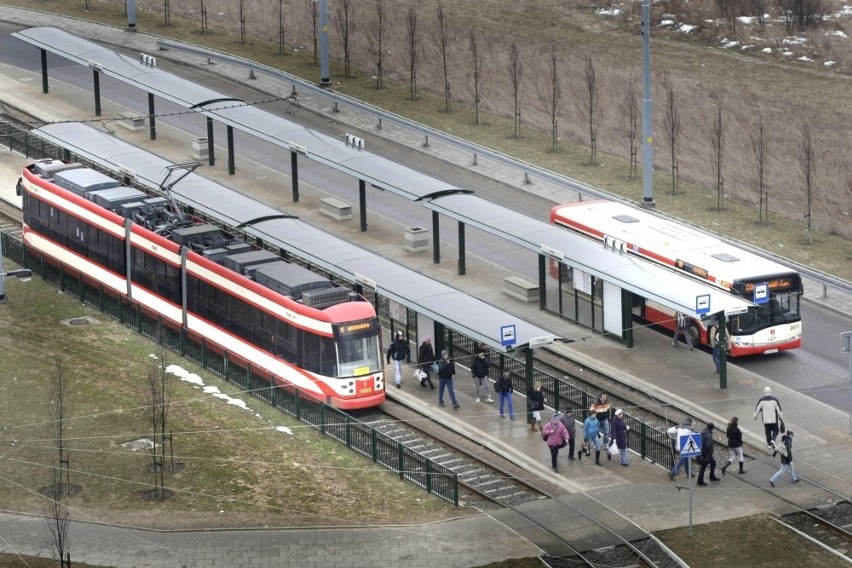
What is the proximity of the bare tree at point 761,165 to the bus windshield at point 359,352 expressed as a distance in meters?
20.7

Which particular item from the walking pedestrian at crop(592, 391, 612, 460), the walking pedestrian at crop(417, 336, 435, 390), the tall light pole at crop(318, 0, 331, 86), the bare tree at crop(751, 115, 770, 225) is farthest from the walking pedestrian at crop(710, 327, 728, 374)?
the tall light pole at crop(318, 0, 331, 86)

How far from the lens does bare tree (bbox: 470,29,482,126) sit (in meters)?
75.7

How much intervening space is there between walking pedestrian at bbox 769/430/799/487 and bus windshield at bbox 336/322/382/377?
36.1ft

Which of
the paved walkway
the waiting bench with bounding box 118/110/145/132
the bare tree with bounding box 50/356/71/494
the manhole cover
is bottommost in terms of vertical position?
the paved walkway

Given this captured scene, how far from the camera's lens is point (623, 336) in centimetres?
5334

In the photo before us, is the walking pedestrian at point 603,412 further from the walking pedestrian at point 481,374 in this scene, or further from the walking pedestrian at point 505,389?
the walking pedestrian at point 481,374

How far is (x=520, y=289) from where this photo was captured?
57.1 metres

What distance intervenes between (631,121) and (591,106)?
327 centimetres

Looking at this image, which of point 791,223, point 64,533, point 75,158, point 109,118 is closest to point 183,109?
point 109,118

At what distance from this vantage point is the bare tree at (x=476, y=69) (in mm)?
75738

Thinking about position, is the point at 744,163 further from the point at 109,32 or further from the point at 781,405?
the point at 109,32

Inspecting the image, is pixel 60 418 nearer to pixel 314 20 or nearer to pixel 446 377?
pixel 446 377

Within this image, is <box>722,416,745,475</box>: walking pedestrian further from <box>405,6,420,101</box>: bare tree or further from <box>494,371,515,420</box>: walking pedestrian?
<box>405,6,420,101</box>: bare tree

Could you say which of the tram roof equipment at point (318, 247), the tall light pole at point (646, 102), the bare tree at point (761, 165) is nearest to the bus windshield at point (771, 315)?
the tram roof equipment at point (318, 247)
